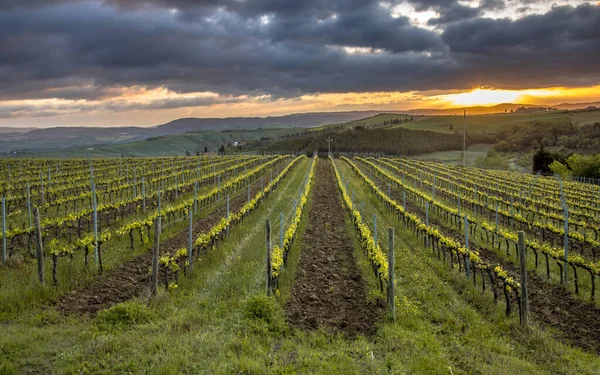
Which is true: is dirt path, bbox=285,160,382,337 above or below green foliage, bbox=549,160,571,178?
above

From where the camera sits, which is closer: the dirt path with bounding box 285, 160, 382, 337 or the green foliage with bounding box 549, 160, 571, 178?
the dirt path with bounding box 285, 160, 382, 337

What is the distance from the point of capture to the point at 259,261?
1277 centimetres

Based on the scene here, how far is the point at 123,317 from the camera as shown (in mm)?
8016

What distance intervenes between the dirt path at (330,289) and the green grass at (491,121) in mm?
121535

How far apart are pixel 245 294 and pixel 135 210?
43.6 feet

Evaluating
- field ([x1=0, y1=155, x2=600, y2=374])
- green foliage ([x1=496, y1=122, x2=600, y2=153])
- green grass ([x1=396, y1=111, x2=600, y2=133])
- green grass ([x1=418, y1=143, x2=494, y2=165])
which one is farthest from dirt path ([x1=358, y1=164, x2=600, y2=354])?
green grass ([x1=396, y1=111, x2=600, y2=133])

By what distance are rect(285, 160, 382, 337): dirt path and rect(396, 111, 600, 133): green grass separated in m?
122

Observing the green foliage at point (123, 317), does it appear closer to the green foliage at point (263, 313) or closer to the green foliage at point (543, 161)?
the green foliage at point (263, 313)

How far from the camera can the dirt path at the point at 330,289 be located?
340 inches

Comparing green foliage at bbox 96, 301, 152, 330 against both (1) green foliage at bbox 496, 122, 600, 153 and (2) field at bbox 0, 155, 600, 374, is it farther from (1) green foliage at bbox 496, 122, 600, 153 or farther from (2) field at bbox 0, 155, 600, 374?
(1) green foliage at bbox 496, 122, 600, 153

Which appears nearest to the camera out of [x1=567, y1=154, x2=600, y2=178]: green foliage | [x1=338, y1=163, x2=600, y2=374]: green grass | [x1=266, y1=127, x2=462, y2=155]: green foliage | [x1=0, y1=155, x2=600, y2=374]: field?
[x1=0, y1=155, x2=600, y2=374]: field

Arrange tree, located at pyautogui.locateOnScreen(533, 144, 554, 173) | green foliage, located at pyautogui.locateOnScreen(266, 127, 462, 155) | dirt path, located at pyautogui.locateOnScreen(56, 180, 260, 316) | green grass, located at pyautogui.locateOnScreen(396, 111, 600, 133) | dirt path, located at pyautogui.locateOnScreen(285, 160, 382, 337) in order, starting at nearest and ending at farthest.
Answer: dirt path, located at pyautogui.locateOnScreen(285, 160, 382, 337) < dirt path, located at pyautogui.locateOnScreen(56, 180, 260, 316) < tree, located at pyautogui.locateOnScreen(533, 144, 554, 173) < green foliage, located at pyautogui.locateOnScreen(266, 127, 462, 155) < green grass, located at pyautogui.locateOnScreen(396, 111, 600, 133)

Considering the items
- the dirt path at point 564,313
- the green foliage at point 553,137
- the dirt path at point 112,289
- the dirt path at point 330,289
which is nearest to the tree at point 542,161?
the green foliage at point 553,137

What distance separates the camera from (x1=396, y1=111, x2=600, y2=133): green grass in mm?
128837
